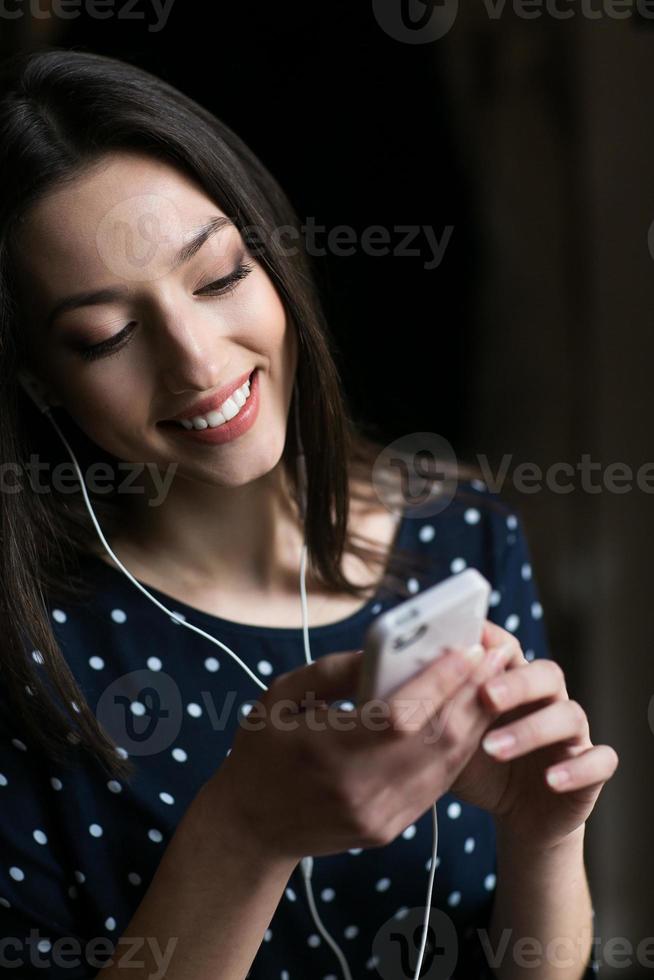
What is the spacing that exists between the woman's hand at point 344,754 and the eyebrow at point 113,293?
342 millimetres

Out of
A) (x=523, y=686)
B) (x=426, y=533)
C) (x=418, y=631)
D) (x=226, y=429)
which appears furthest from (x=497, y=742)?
(x=426, y=533)

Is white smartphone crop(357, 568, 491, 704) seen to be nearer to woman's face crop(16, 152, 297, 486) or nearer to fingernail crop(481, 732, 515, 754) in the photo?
fingernail crop(481, 732, 515, 754)

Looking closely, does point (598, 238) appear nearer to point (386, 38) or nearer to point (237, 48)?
point (386, 38)

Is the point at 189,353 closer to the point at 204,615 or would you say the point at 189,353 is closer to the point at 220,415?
the point at 220,415

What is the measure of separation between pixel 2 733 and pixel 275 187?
22.7 inches

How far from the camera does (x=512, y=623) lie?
1090mm

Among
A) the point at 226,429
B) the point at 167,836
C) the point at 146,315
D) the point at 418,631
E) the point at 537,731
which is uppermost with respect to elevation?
the point at 146,315

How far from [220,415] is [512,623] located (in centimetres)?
43

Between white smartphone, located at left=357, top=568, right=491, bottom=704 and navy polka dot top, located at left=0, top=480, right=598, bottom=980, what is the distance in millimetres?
397

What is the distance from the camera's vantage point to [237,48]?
4.90ft

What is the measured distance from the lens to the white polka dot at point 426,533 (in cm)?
111

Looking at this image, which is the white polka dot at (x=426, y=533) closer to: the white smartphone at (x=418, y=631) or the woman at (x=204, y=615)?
the woman at (x=204, y=615)

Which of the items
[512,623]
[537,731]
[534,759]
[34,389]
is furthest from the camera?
[512,623]

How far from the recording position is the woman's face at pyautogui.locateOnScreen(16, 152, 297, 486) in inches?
31.6
